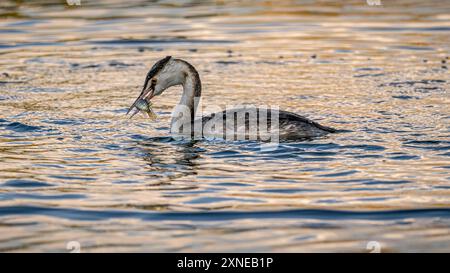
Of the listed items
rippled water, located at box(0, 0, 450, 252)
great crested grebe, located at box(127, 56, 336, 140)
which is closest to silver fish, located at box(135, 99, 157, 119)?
great crested grebe, located at box(127, 56, 336, 140)

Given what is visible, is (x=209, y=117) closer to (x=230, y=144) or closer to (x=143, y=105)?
(x=230, y=144)

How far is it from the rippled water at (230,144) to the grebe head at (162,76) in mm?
510

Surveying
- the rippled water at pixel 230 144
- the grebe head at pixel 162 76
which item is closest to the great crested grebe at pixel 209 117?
the grebe head at pixel 162 76

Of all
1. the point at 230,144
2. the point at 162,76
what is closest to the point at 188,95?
the point at 162,76

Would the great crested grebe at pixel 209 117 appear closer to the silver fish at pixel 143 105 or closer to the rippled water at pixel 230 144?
the silver fish at pixel 143 105

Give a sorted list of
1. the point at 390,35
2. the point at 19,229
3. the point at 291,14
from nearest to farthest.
→ the point at 19,229, the point at 390,35, the point at 291,14

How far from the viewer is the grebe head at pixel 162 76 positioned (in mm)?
11281

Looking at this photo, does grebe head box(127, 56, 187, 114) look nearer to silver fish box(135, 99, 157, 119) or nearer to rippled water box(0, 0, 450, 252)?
silver fish box(135, 99, 157, 119)

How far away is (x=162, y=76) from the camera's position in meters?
11.3
